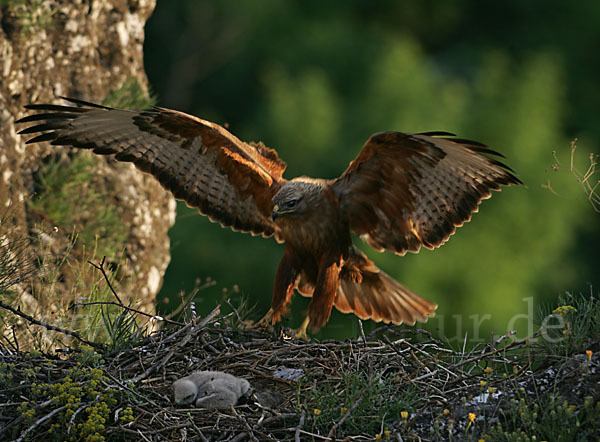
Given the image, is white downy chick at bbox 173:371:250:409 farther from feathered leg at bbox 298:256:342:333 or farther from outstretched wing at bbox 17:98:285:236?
outstretched wing at bbox 17:98:285:236

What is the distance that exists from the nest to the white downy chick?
52mm

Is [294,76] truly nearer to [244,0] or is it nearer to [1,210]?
[244,0]

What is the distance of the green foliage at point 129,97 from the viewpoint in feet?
20.4

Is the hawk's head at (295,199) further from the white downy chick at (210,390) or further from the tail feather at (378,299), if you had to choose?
the white downy chick at (210,390)

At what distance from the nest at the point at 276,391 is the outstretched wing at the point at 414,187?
1.09m

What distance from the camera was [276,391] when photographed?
4.08 metres

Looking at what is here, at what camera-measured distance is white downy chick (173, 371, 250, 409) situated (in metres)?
3.78

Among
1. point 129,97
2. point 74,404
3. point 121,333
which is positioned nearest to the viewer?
point 74,404

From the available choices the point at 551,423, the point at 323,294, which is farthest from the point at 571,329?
the point at 323,294

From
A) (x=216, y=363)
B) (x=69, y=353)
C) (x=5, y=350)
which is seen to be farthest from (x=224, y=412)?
(x=5, y=350)

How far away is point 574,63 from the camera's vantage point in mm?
21938

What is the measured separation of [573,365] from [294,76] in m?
16.0

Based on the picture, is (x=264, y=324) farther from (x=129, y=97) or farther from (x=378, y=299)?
(x=129, y=97)

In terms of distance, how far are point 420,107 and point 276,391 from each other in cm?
1170
